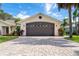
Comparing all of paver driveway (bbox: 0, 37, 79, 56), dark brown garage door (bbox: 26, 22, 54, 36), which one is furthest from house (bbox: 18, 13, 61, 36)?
paver driveway (bbox: 0, 37, 79, 56)

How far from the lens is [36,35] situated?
18812 mm

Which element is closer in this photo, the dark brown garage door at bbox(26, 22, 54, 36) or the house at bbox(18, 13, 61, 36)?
the dark brown garage door at bbox(26, 22, 54, 36)

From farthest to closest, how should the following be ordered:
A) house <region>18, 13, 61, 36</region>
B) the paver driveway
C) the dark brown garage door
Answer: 1. house <region>18, 13, 61, 36</region>
2. the dark brown garage door
3. the paver driveway

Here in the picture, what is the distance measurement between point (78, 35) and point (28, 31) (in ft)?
13.7

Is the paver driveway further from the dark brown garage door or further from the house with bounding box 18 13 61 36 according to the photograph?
the house with bounding box 18 13 61 36

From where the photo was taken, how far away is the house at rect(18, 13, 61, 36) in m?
18.8

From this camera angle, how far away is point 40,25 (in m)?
19.5

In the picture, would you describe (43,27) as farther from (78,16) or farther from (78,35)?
(78,16)

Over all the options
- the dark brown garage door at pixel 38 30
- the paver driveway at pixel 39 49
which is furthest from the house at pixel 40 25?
the paver driveway at pixel 39 49

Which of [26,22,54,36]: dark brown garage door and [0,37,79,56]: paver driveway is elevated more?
[26,22,54,36]: dark brown garage door

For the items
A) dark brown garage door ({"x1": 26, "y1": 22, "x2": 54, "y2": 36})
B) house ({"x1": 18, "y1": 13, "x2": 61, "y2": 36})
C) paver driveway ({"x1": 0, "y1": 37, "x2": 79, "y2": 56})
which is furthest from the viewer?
house ({"x1": 18, "y1": 13, "x2": 61, "y2": 36})

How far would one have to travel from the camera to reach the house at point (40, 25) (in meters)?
18.8

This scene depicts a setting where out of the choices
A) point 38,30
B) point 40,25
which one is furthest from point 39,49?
point 40,25

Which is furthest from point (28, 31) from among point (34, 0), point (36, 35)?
point (34, 0)
